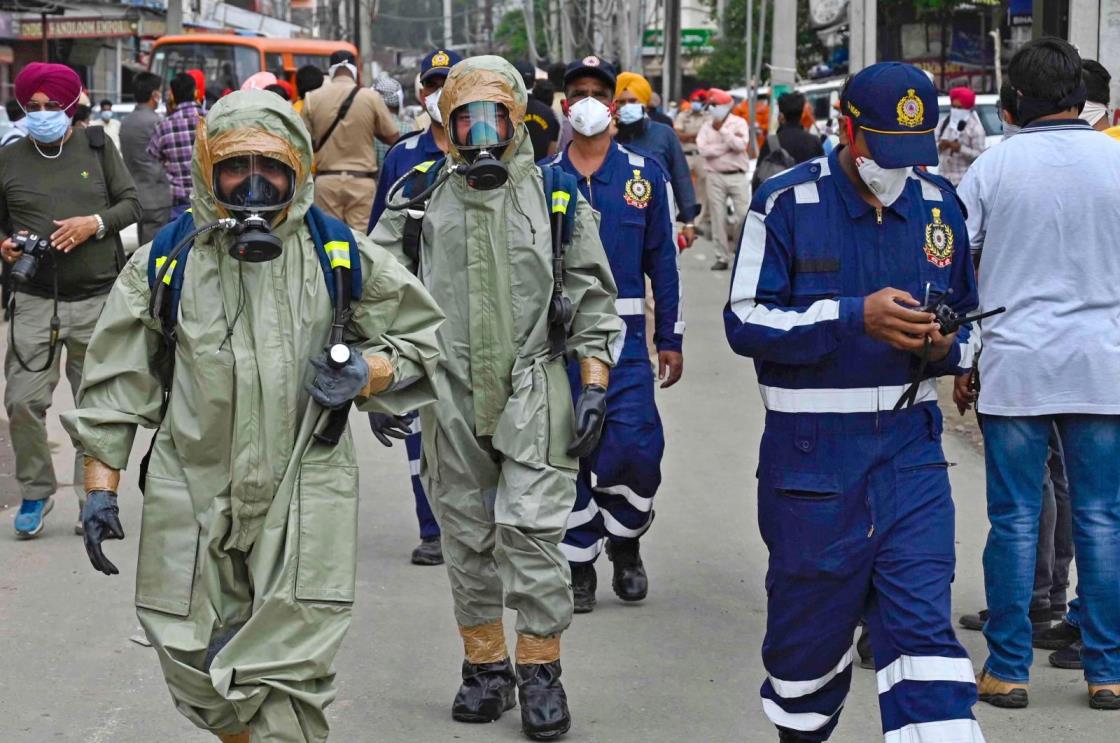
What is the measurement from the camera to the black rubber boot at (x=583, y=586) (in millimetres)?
6742

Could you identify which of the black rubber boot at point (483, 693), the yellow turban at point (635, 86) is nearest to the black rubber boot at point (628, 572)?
the black rubber boot at point (483, 693)

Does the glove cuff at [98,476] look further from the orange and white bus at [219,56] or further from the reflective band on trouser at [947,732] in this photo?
the orange and white bus at [219,56]

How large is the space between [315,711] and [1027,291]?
263 cm

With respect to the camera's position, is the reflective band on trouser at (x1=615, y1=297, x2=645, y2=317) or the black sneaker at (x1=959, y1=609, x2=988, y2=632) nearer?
the black sneaker at (x1=959, y1=609, x2=988, y2=632)

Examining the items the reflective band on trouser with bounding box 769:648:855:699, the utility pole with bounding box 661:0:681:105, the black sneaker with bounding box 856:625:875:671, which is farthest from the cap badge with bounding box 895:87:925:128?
the utility pole with bounding box 661:0:681:105

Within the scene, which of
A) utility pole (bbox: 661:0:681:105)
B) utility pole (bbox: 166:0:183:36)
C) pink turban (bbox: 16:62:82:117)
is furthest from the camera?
utility pole (bbox: 661:0:681:105)

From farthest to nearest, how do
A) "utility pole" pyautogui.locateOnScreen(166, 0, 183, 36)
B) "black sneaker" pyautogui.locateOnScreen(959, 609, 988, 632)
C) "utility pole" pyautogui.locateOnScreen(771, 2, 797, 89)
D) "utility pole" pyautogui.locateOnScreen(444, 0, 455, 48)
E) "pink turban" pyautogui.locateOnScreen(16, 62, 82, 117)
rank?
"utility pole" pyautogui.locateOnScreen(444, 0, 455, 48)
"utility pole" pyautogui.locateOnScreen(166, 0, 183, 36)
"utility pole" pyautogui.locateOnScreen(771, 2, 797, 89)
"pink turban" pyautogui.locateOnScreen(16, 62, 82, 117)
"black sneaker" pyautogui.locateOnScreen(959, 609, 988, 632)

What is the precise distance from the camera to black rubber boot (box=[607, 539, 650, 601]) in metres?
6.89

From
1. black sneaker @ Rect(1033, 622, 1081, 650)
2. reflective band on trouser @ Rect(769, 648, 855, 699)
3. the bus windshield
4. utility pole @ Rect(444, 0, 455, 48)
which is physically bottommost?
black sneaker @ Rect(1033, 622, 1081, 650)

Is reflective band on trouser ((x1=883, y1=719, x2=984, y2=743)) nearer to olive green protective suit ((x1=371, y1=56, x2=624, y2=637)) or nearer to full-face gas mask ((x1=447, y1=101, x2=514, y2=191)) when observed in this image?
olive green protective suit ((x1=371, y1=56, x2=624, y2=637))

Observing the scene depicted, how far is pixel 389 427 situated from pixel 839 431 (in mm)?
1454

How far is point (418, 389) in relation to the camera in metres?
4.38

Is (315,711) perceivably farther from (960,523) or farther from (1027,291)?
(960,523)

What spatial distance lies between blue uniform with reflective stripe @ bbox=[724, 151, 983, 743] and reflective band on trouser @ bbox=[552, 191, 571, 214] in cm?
103
